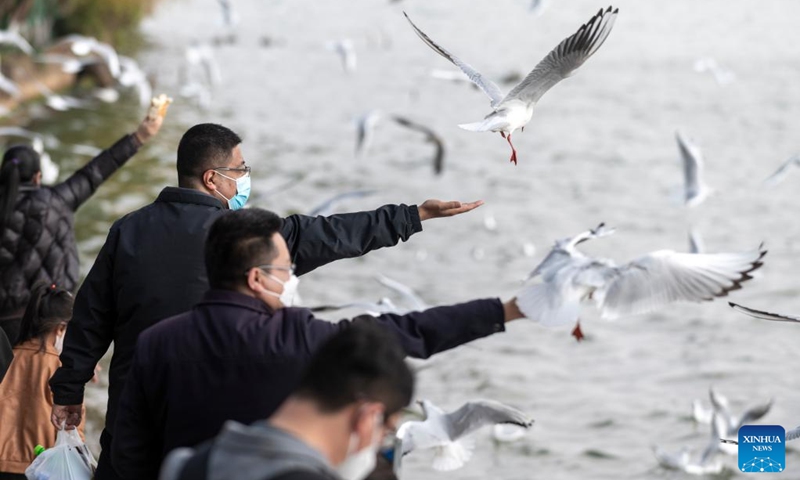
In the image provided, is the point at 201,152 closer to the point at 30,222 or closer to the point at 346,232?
the point at 346,232

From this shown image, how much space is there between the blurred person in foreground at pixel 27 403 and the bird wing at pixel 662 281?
1953 millimetres

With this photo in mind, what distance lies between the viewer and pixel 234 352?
2.70 meters

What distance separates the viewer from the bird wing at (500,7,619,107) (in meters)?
4.43

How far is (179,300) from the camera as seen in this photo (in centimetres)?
338

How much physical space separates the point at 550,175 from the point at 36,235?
45.3 ft

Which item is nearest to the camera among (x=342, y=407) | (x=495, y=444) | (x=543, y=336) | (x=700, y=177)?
(x=342, y=407)

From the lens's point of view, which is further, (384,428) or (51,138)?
(51,138)

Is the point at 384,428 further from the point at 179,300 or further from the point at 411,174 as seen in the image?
the point at 411,174

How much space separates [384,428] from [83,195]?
3464mm

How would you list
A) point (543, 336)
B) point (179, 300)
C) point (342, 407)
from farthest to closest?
point (543, 336)
point (179, 300)
point (342, 407)

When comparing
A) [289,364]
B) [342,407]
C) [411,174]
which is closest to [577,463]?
[289,364]

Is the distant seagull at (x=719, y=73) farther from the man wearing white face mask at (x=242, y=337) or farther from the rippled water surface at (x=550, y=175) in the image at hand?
the man wearing white face mask at (x=242, y=337)

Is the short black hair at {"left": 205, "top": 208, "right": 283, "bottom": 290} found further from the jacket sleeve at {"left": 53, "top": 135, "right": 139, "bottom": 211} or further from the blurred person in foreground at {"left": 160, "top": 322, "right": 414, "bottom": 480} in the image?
the jacket sleeve at {"left": 53, "top": 135, "right": 139, "bottom": 211}

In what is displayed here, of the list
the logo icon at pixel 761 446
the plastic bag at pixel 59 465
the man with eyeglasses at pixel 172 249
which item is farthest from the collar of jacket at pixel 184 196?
the logo icon at pixel 761 446
